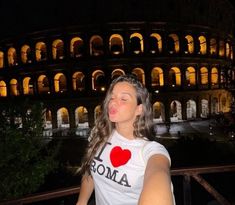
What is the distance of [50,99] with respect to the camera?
31922 millimetres

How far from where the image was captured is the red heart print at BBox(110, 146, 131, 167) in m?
2.03

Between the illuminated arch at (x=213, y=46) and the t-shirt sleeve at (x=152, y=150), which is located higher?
the illuminated arch at (x=213, y=46)

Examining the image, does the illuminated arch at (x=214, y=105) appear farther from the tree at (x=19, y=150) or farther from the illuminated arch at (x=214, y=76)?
the tree at (x=19, y=150)

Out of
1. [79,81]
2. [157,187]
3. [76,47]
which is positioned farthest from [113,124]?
[76,47]

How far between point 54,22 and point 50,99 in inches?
336

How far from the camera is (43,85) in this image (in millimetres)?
34625

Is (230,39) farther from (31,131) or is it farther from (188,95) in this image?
Result: (31,131)

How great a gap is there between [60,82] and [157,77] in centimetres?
1147

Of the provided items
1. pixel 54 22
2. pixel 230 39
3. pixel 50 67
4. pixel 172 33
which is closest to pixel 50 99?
pixel 50 67

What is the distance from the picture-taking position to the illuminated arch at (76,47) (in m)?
32.2

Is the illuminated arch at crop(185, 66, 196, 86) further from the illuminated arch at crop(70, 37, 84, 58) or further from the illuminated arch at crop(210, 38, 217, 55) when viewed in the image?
the illuminated arch at crop(70, 37, 84, 58)

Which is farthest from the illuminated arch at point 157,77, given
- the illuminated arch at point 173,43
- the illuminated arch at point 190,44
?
the illuminated arch at point 190,44

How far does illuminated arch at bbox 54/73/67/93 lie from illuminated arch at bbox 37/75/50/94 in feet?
4.15

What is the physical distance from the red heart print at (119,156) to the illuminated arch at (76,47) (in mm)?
30736
